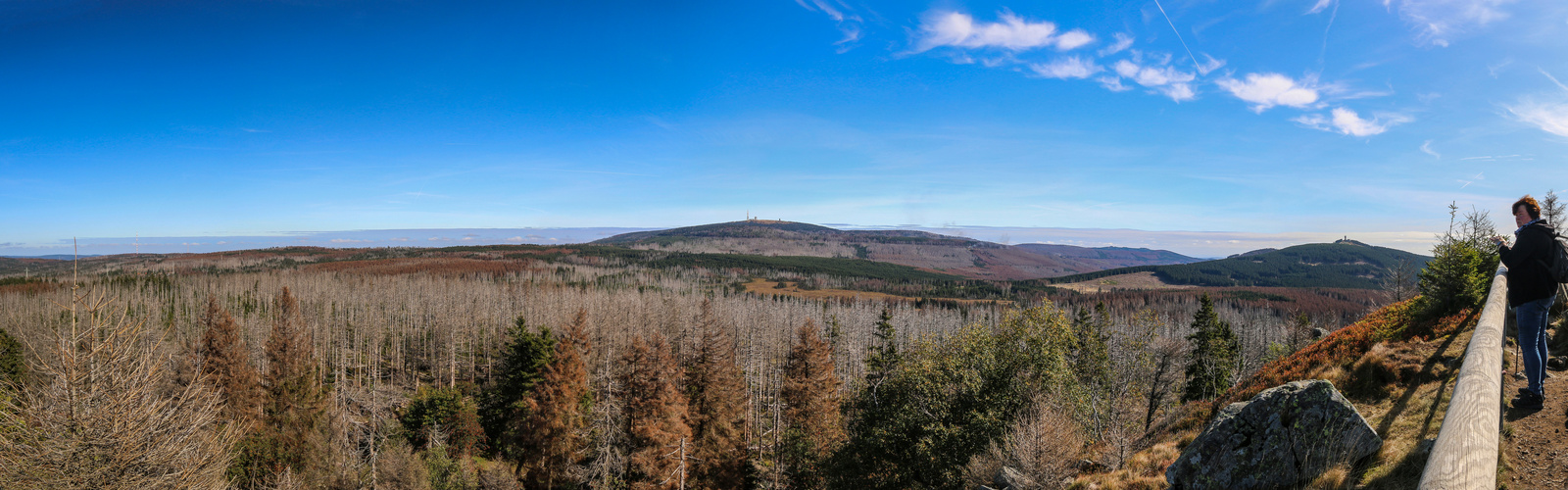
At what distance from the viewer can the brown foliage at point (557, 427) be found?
3097 cm

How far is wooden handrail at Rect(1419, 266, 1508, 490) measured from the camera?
1.99 metres

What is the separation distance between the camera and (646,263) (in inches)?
7800

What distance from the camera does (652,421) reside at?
2959 centimetres

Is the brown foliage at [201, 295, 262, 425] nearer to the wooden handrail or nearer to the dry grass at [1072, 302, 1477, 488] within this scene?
the dry grass at [1072, 302, 1477, 488]

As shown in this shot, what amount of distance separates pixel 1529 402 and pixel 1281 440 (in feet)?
8.37

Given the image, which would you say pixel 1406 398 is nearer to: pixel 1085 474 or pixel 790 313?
pixel 1085 474

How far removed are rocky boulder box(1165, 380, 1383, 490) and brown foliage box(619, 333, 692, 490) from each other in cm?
2432

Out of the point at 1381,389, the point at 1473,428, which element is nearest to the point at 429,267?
the point at 1381,389

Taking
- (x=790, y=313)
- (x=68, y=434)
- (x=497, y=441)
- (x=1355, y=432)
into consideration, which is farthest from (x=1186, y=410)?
(x=790, y=313)

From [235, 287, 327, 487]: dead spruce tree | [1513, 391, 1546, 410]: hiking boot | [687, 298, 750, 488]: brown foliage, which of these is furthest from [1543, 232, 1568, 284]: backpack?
[235, 287, 327, 487]: dead spruce tree

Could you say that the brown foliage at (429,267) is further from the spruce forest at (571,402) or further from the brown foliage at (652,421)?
the brown foliage at (652,421)

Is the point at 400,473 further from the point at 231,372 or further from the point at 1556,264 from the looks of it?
the point at 1556,264

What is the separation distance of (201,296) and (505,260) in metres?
80.4

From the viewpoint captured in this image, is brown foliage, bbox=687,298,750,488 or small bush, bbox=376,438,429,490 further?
brown foliage, bbox=687,298,750,488
